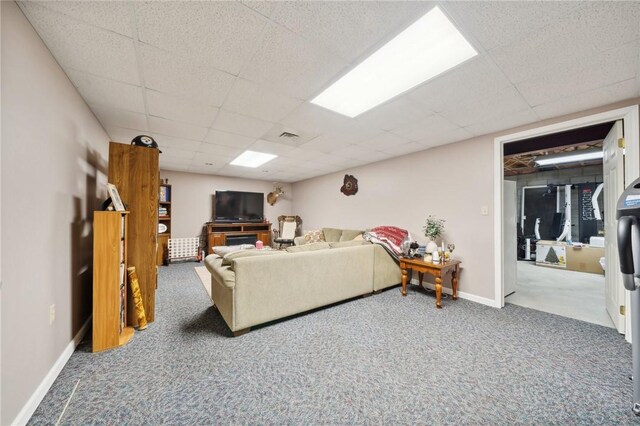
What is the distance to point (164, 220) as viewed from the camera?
5.54 m

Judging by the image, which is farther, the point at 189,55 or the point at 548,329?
the point at 548,329

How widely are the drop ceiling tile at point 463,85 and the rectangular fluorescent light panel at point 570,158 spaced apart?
14.2ft

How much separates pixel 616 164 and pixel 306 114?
311cm

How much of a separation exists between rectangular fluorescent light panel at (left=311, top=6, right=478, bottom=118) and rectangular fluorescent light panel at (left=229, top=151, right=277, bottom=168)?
220cm

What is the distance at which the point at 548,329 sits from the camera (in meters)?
2.39

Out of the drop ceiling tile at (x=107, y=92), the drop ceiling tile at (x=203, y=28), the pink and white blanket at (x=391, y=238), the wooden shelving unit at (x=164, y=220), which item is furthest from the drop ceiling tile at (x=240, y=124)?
the wooden shelving unit at (x=164, y=220)

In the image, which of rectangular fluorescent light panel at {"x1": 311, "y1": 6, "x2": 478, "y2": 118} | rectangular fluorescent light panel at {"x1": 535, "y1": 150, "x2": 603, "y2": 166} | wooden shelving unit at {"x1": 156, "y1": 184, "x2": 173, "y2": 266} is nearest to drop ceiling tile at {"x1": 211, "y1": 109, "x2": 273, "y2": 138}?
rectangular fluorescent light panel at {"x1": 311, "y1": 6, "x2": 478, "y2": 118}

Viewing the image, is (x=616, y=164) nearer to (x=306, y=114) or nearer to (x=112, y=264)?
(x=306, y=114)

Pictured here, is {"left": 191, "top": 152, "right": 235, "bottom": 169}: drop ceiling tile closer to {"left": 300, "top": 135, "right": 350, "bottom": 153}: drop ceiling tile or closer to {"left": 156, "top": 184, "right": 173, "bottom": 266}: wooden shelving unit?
{"left": 156, "top": 184, "right": 173, "bottom": 266}: wooden shelving unit

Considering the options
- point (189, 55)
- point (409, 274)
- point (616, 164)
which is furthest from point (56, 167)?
point (616, 164)

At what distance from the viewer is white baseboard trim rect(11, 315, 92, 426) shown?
1.27 m

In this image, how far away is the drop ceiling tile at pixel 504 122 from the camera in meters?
2.51

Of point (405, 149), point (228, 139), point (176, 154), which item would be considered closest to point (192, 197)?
point (176, 154)

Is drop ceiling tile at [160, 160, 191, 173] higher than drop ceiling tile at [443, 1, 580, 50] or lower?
lower
